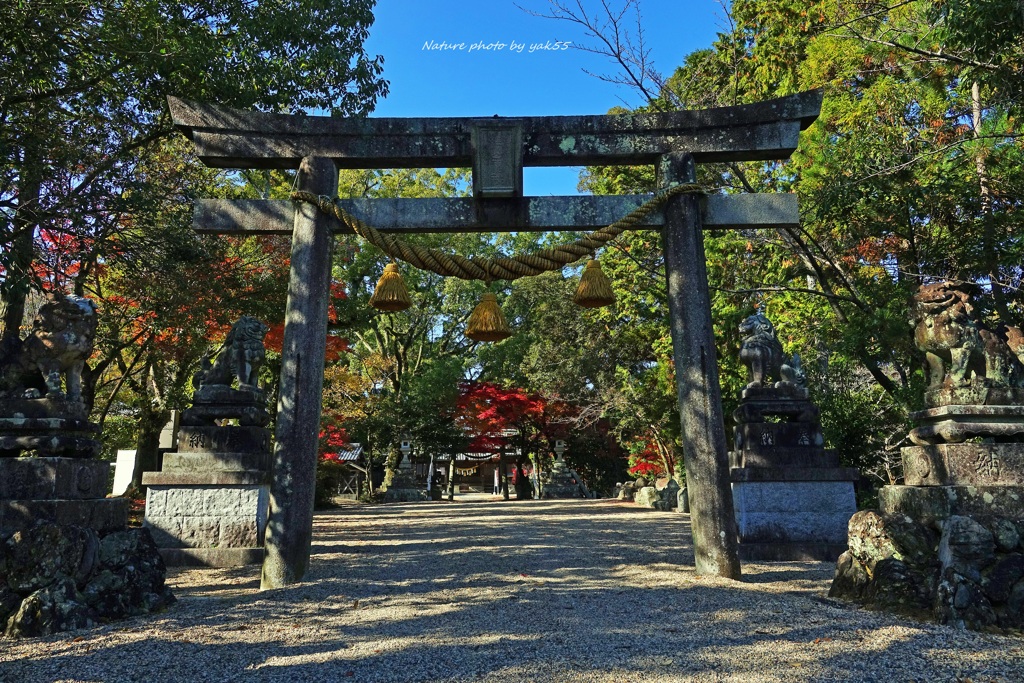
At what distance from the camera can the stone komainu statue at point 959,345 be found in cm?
462

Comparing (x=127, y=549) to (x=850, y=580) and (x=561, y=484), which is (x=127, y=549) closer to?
(x=850, y=580)

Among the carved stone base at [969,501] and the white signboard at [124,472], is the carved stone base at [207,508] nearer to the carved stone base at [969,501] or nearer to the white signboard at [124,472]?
the carved stone base at [969,501]

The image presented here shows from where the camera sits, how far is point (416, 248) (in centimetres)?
563

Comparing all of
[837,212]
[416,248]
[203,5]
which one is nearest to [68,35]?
[203,5]

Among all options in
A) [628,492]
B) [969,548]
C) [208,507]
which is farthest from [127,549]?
[628,492]

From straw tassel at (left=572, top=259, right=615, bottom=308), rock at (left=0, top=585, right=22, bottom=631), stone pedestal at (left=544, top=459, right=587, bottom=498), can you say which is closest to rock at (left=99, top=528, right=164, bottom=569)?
rock at (left=0, top=585, right=22, bottom=631)

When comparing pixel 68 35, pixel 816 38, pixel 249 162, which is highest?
pixel 816 38

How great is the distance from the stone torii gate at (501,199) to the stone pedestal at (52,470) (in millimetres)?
1408

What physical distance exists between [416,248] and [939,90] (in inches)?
279

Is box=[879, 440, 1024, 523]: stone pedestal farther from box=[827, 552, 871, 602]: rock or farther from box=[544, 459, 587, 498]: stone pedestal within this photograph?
box=[544, 459, 587, 498]: stone pedestal

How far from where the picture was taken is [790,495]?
686 centimetres

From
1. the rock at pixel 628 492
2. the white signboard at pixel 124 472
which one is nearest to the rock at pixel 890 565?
the rock at pixel 628 492

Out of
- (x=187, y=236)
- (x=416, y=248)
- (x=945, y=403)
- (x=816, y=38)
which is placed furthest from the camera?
(x=816, y=38)

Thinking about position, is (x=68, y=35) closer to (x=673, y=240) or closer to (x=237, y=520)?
(x=237, y=520)
